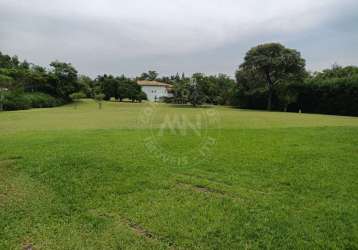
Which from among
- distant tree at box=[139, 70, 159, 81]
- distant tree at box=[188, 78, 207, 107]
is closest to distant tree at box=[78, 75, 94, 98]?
distant tree at box=[188, 78, 207, 107]

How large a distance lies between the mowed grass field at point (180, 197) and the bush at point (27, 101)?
28.2 meters

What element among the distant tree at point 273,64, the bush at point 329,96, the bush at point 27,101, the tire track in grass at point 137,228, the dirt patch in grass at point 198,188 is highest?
the distant tree at point 273,64

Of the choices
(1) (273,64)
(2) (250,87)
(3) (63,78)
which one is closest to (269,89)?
(2) (250,87)

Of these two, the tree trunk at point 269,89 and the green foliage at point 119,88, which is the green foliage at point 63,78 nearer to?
the green foliage at point 119,88

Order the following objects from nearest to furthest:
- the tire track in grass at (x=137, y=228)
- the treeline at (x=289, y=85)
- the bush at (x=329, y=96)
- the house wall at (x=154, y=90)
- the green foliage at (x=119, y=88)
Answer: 1. the tire track in grass at (x=137, y=228)
2. the bush at (x=329, y=96)
3. the treeline at (x=289, y=85)
4. the green foliage at (x=119, y=88)
5. the house wall at (x=154, y=90)

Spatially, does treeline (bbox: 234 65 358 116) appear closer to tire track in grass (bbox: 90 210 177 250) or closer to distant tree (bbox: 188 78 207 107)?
distant tree (bbox: 188 78 207 107)

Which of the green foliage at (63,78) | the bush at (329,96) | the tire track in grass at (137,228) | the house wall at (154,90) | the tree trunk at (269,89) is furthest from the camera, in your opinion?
the house wall at (154,90)

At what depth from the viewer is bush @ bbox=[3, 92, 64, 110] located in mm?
31078

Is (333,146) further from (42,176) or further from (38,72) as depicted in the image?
(38,72)

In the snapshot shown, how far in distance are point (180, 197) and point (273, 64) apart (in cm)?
3234

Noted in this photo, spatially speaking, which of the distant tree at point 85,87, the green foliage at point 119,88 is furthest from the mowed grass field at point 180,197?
the green foliage at point 119,88

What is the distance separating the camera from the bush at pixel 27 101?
1224 inches

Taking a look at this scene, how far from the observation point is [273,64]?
109 ft

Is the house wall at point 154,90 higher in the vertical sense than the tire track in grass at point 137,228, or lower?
higher
